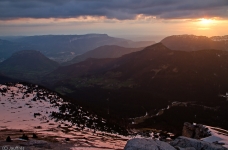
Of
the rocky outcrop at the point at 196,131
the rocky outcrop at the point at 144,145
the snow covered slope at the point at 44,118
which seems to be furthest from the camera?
the rocky outcrop at the point at 196,131

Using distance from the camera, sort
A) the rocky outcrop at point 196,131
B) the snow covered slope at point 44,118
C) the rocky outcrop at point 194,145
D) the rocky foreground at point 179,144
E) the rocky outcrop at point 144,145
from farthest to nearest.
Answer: the rocky outcrop at point 196,131, the snow covered slope at point 44,118, the rocky outcrop at point 194,145, the rocky foreground at point 179,144, the rocky outcrop at point 144,145

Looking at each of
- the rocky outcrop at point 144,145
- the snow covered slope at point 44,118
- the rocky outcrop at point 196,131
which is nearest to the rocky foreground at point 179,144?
the rocky outcrop at point 144,145

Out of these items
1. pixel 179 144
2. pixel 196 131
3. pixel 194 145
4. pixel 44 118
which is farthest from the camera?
pixel 44 118

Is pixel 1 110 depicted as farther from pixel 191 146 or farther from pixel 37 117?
pixel 191 146

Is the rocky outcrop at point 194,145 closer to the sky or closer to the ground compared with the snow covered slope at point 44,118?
closer to the sky

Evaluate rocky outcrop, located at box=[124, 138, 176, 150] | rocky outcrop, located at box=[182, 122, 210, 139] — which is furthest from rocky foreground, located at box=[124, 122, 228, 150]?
rocky outcrop, located at box=[182, 122, 210, 139]

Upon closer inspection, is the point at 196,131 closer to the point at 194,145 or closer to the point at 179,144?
the point at 194,145

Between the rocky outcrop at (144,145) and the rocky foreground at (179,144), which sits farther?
the rocky foreground at (179,144)

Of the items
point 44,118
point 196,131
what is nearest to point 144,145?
point 196,131

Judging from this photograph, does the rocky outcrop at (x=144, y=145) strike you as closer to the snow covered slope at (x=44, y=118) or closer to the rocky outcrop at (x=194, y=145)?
the rocky outcrop at (x=194, y=145)

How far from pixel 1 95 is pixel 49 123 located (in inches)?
1292

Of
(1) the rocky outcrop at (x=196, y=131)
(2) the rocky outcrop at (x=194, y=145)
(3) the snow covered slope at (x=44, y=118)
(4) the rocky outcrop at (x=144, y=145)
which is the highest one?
(4) the rocky outcrop at (x=144, y=145)

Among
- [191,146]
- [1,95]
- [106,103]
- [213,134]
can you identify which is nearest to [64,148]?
[191,146]

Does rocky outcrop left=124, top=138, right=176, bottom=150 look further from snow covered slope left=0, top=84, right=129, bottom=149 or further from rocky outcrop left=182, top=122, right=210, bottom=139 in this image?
rocky outcrop left=182, top=122, right=210, bottom=139
